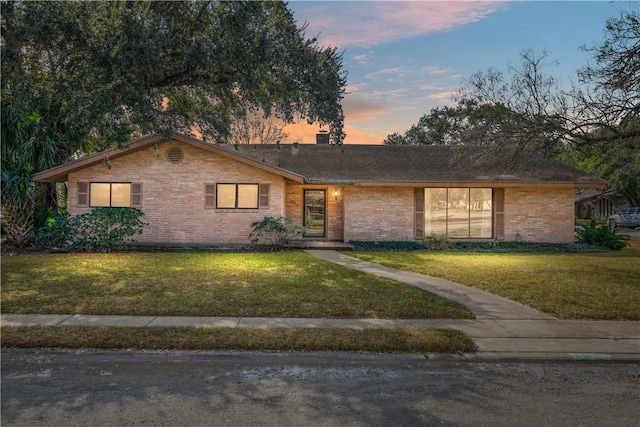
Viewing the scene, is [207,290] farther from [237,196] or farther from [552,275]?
[237,196]

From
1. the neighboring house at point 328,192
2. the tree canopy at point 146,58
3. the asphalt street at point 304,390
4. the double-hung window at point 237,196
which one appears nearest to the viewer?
the asphalt street at point 304,390

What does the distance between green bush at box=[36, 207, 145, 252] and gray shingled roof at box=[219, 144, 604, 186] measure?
219 inches

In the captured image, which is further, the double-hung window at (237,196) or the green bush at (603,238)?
the green bush at (603,238)

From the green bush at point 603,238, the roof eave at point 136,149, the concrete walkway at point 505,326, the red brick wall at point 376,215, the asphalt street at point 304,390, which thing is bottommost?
the asphalt street at point 304,390

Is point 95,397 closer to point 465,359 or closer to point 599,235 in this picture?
point 465,359

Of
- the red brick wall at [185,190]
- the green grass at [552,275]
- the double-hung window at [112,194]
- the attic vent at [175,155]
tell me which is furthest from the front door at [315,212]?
the double-hung window at [112,194]

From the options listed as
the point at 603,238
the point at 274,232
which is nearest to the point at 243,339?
the point at 274,232

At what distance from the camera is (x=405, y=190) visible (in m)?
19.0

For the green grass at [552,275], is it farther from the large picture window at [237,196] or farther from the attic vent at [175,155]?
the attic vent at [175,155]

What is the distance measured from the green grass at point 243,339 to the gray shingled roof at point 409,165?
11.9m

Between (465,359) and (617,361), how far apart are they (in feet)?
6.40

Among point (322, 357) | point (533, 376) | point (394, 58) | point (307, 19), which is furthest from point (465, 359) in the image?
point (394, 58)

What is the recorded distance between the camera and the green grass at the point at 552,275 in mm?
8078

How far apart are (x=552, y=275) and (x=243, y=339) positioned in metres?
9.08
